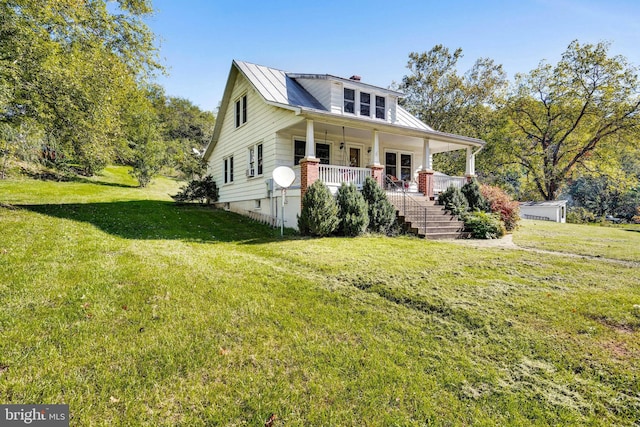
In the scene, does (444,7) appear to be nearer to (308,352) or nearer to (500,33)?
(500,33)

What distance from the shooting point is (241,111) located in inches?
640

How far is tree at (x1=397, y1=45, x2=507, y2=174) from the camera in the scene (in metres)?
29.1

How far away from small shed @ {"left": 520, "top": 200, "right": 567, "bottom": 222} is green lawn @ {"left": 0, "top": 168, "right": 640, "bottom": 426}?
24.5 metres

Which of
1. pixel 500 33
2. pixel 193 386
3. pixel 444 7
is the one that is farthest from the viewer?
pixel 500 33

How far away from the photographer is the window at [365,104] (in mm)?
15234

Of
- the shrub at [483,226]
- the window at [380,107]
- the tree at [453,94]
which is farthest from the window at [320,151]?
the tree at [453,94]

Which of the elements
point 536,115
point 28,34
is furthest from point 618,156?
point 28,34

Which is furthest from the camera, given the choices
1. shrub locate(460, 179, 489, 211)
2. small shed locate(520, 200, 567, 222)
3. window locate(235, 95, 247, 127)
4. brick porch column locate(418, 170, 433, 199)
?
small shed locate(520, 200, 567, 222)

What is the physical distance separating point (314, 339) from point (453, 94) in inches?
1243

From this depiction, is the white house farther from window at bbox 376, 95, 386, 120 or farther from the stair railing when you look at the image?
the stair railing

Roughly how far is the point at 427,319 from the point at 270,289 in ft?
7.85

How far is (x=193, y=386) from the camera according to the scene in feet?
9.16

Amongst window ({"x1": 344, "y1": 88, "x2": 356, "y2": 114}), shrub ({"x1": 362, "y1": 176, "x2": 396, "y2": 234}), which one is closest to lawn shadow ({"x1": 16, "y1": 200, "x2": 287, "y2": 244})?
shrub ({"x1": 362, "y1": 176, "x2": 396, "y2": 234})

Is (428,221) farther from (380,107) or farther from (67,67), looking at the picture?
(67,67)
